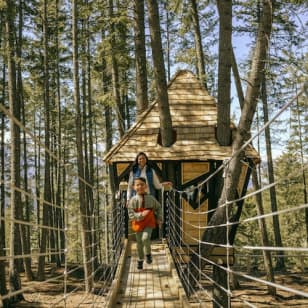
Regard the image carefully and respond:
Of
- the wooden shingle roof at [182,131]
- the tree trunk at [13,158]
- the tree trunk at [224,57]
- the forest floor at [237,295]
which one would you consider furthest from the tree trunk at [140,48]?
the forest floor at [237,295]

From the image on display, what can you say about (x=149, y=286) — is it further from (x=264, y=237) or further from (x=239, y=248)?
(x=264, y=237)

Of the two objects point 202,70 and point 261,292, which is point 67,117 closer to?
point 202,70

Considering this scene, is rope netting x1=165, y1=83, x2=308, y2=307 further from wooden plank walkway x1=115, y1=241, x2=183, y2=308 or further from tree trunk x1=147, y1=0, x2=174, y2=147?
tree trunk x1=147, y1=0, x2=174, y2=147

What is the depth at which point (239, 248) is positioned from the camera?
397cm

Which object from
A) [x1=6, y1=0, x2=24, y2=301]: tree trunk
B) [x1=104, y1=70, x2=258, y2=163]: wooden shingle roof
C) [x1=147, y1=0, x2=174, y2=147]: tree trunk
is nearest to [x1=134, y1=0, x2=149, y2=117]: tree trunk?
[x1=104, y1=70, x2=258, y2=163]: wooden shingle roof

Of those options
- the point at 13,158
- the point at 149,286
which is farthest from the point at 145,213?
the point at 13,158

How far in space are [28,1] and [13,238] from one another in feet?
27.3

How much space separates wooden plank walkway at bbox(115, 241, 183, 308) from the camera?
15.8 ft

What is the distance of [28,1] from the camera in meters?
15.6

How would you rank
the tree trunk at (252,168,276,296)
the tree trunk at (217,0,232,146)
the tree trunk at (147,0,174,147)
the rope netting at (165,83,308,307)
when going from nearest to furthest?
→ the rope netting at (165,83,308,307) < the tree trunk at (217,0,232,146) < the tree trunk at (147,0,174,147) < the tree trunk at (252,168,276,296)

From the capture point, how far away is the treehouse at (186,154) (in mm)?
9252

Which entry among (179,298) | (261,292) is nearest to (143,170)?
(179,298)

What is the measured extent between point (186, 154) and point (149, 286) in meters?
4.26

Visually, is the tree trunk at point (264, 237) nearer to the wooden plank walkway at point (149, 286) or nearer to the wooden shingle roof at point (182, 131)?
the wooden shingle roof at point (182, 131)
